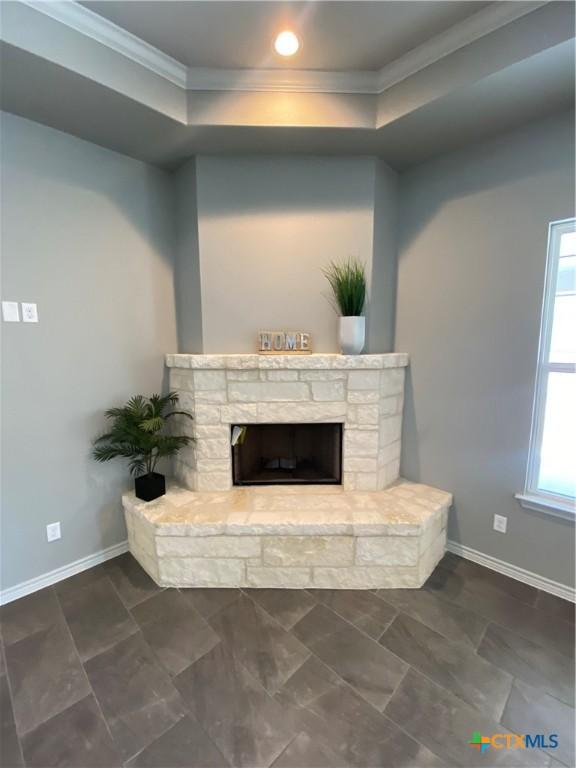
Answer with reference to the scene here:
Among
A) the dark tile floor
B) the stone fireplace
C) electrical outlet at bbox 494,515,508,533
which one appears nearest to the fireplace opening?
the stone fireplace

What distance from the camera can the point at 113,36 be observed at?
1.50m

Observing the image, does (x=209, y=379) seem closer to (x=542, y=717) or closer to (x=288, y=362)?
(x=288, y=362)

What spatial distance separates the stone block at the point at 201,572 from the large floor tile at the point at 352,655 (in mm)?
457

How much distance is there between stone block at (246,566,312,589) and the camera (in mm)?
1879

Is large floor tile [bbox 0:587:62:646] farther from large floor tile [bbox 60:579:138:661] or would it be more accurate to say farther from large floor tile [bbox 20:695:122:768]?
large floor tile [bbox 20:695:122:768]

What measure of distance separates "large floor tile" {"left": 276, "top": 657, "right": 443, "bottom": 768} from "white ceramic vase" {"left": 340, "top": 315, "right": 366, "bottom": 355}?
1.65 meters

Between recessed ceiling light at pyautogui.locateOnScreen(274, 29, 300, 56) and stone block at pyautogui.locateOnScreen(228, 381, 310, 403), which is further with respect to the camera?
stone block at pyautogui.locateOnScreen(228, 381, 310, 403)

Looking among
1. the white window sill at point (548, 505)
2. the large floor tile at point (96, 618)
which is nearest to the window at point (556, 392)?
the white window sill at point (548, 505)

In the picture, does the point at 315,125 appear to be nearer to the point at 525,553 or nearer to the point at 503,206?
the point at 503,206

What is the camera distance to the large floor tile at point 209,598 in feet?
5.68

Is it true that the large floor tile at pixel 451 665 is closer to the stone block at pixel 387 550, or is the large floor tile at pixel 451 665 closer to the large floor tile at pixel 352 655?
the large floor tile at pixel 352 655

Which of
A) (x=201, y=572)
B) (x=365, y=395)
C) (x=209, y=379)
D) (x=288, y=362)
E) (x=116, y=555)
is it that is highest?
(x=288, y=362)

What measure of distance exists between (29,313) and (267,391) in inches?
55.8

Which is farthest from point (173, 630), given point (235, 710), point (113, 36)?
point (113, 36)
